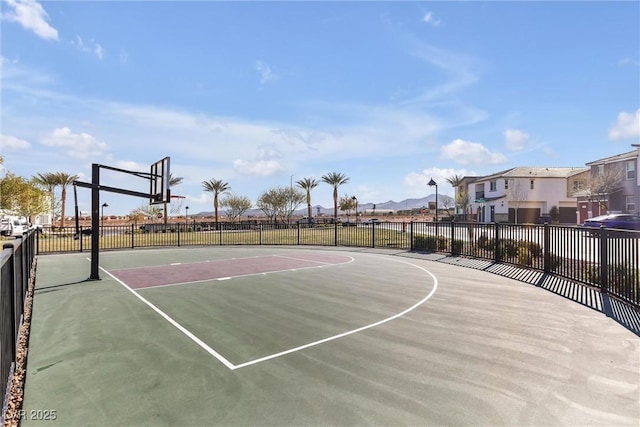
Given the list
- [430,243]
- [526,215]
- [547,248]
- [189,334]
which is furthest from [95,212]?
[526,215]

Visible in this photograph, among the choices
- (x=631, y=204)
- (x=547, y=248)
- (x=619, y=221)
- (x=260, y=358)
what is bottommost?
(x=260, y=358)

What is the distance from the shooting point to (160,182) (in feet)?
51.6

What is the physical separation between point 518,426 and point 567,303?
6154 mm

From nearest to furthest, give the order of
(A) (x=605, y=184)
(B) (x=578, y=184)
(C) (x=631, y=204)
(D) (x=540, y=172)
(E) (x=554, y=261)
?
(E) (x=554, y=261) → (C) (x=631, y=204) → (A) (x=605, y=184) → (B) (x=578, y=184) → (D) (x=540, y=172)

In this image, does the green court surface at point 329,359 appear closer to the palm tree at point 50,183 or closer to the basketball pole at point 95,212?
the basketball pole at point 95,212

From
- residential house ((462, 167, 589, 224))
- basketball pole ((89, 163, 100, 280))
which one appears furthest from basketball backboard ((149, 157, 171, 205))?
residential house ((462, 167, 589, 224))

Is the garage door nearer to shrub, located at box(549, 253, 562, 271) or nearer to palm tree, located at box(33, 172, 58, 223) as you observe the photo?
shrub, located at box(549, 253, 562, 271)

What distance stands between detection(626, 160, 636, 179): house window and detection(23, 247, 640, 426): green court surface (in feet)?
130

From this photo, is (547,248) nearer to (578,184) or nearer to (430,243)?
(430,243)

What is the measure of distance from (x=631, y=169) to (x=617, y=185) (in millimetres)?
2080

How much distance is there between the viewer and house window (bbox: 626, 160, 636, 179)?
37.3 m

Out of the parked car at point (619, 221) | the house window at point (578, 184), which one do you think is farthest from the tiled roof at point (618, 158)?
the parked car at point (619, 221)

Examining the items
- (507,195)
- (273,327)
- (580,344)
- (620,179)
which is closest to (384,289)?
(273,327)

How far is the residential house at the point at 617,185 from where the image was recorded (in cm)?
3728
